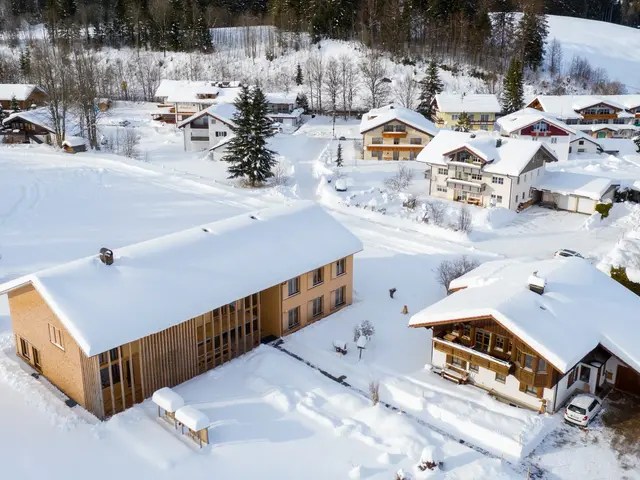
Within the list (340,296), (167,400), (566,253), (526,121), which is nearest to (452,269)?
(340,296)

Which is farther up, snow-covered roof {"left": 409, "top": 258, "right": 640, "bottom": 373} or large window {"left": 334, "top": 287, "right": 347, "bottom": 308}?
snow-covered roof {"left": 409, "top": 258, "right": 640, "bottom": 373}

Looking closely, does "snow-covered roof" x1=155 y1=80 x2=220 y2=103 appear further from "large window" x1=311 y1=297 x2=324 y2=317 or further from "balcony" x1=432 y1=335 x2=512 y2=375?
"balcony" x1=432 y1=335 x2=512 y2=375

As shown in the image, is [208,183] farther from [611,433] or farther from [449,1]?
[449,1]

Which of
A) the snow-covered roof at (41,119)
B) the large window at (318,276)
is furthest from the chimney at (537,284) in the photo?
the snow-covered roof at (41,119)

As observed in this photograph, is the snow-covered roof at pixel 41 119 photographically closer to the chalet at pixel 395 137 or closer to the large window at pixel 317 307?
the chalet at pixel 395 137

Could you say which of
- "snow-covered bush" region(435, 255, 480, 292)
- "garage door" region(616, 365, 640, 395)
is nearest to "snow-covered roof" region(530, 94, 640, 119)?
"snow-covered bush" region(435, 255, 480, 292)
